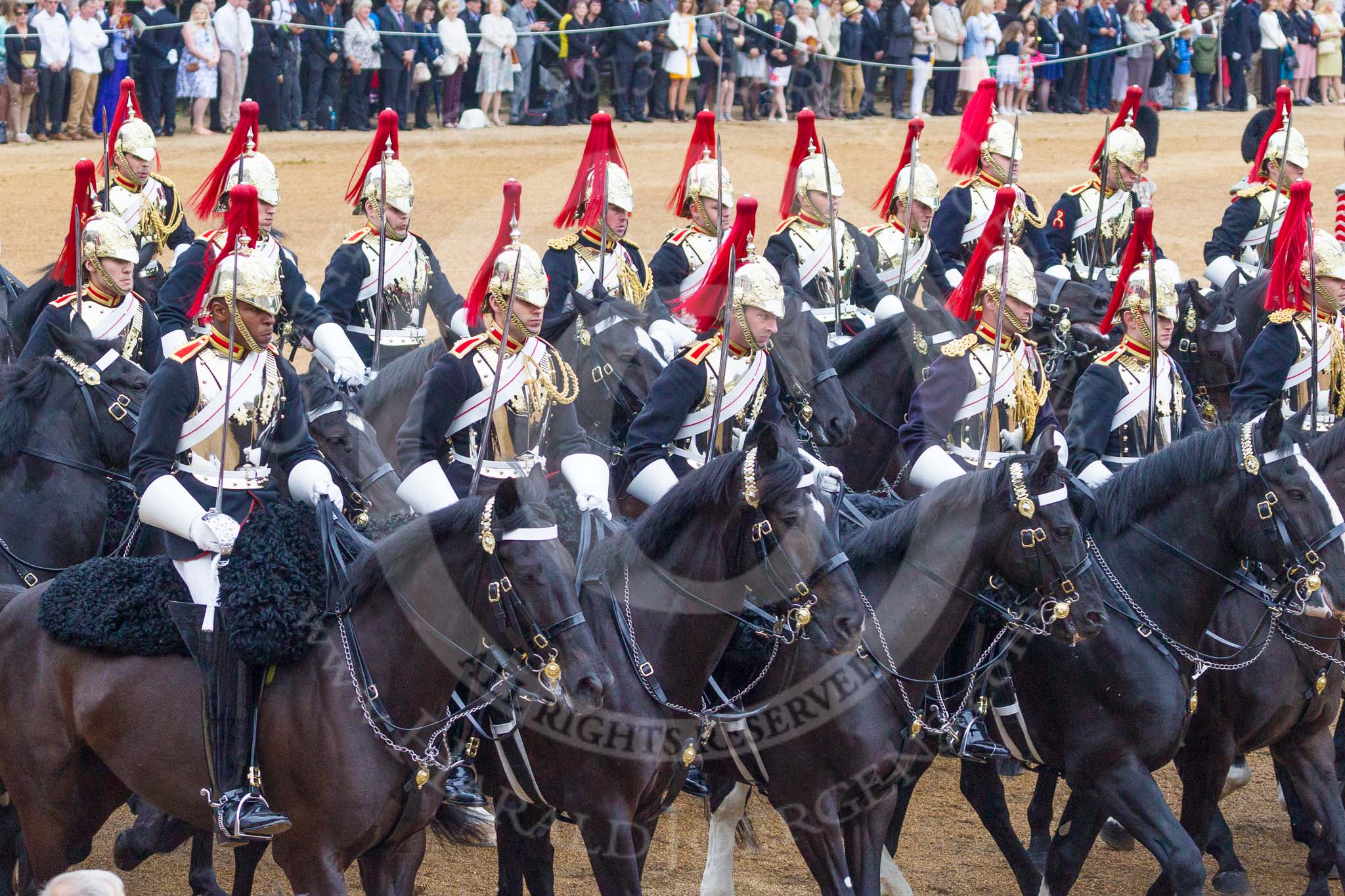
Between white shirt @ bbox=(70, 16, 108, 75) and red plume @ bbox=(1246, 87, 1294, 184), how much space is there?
11.2 meters

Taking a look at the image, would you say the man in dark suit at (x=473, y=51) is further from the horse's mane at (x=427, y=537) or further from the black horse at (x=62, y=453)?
the horse's mane at (x=427, y=537)

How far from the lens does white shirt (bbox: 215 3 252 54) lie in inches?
760

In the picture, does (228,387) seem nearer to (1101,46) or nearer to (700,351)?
(700,351)

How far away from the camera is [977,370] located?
25.2 feet

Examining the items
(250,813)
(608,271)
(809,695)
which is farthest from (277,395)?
(608,271)

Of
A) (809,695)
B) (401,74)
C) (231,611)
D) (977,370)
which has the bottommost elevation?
(809,695)

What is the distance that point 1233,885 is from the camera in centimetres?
762

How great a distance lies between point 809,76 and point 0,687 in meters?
18.6

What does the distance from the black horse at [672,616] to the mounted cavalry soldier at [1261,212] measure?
7.16 metres

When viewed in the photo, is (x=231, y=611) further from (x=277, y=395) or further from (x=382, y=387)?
(x=382, y=387)

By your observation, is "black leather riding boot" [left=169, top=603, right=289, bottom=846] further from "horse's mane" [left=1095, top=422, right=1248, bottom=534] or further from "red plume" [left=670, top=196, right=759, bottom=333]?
"horse's mane" [left=1095, top=422, right=1248, bottom=534]

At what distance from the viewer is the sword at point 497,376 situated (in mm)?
6516

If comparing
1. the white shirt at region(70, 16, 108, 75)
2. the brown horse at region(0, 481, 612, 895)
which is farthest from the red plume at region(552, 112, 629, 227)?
the white shirt at region(70, 16, 108, 75)

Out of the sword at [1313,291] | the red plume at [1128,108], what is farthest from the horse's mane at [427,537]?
the red plume at [1128,108]
